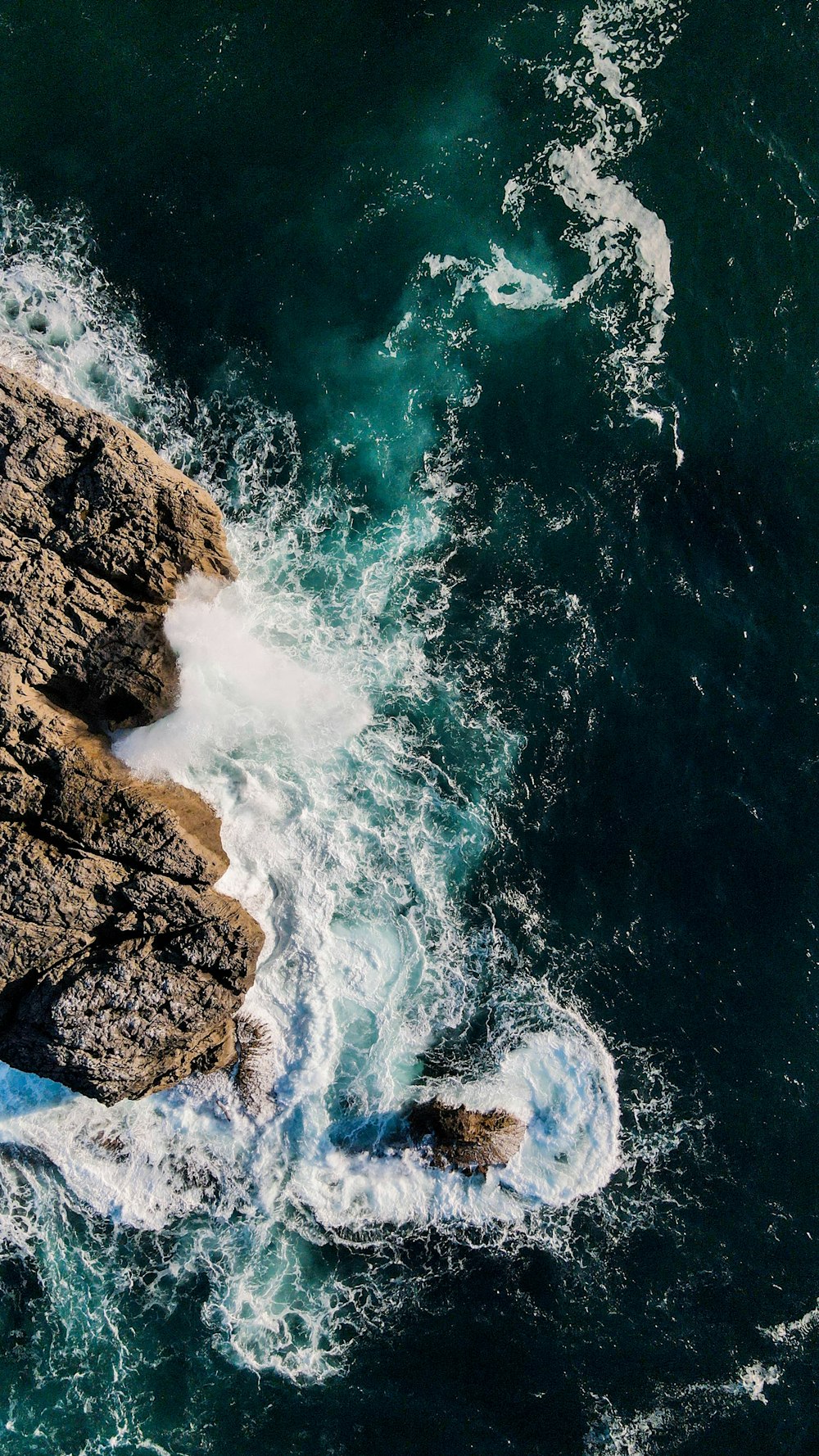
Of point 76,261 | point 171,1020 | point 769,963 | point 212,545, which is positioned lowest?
point 171,1020

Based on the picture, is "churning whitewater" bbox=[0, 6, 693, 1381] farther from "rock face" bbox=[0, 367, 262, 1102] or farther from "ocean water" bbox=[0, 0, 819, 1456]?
"rock face" bbox=[0, 367, 262, 1102]

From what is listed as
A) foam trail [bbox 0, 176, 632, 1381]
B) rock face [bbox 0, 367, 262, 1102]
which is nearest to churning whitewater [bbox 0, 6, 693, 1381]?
foam trail [bbox 0, 176, 632, 1381]

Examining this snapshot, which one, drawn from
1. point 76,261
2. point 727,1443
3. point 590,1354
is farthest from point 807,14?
point 727,1443

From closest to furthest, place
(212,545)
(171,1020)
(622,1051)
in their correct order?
(171,1020)
(212,545)
(622,1051)

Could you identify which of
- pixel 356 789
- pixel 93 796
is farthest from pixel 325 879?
pixel 93 796

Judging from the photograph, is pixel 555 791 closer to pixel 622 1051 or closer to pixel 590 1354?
pixel 622 1051

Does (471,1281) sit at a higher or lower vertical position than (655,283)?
lower

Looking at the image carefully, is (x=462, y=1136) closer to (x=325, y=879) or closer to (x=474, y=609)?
(x=325, y=879)

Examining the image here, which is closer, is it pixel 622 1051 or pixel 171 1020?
pixel 171 1020
